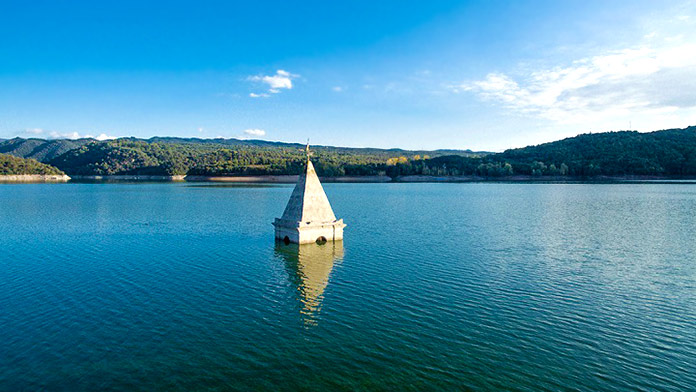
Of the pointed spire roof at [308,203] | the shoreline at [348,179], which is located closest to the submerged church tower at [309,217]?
the pointed spire roof at [308,203]

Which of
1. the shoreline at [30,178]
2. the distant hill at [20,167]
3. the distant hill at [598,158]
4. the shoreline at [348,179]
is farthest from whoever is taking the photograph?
the distant hill at [20,167]

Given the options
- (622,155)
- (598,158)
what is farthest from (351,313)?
(598,158)

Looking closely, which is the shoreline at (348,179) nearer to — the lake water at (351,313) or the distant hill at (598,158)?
the distant hill at (598,158)

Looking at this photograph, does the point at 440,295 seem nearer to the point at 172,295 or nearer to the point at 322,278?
the point at 322,278

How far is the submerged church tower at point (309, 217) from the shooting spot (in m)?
26.7

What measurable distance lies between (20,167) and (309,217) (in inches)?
7137

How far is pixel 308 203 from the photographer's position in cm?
2680

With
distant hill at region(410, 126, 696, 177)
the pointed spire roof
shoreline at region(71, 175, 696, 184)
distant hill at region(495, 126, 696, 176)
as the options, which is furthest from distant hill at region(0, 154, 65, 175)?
Result: distant hill at region(495, 126, 696, 176)

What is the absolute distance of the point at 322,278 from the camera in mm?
19109

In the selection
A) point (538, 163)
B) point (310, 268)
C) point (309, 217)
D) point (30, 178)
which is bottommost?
point (310, 268)

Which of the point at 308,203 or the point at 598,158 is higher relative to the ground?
the point at 598,158

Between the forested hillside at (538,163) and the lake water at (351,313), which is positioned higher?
the forested hillside at (538,163)

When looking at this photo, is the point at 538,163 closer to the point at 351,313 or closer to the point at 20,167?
the point at 351,313

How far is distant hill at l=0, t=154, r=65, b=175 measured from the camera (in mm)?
152000
